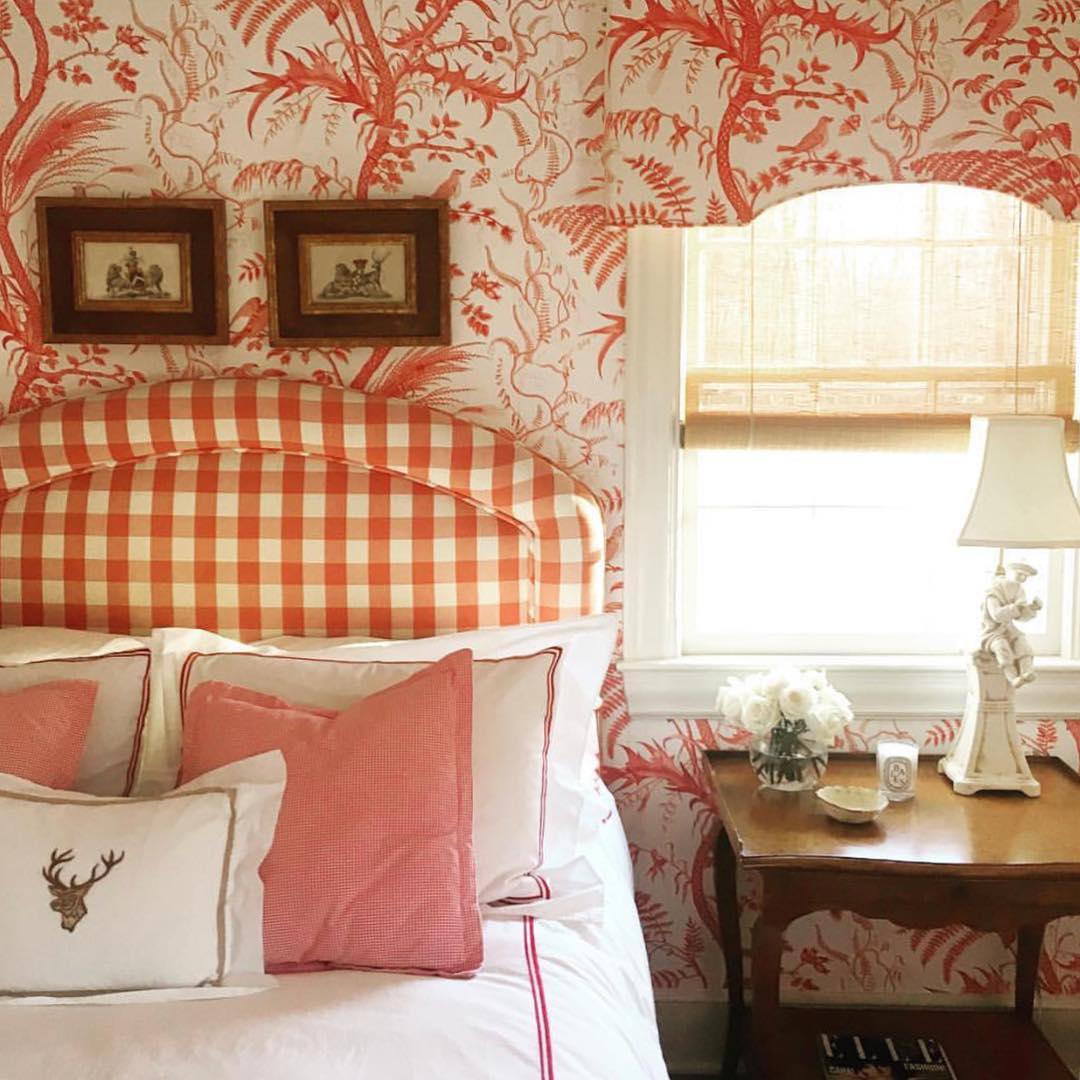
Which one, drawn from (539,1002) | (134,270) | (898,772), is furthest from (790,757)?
(134,270)

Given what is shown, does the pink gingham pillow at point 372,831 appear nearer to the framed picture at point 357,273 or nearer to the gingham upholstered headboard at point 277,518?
the gingham upholstered headboard at point 277,518

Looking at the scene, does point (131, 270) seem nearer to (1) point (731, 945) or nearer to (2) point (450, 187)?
(2) point (450, 187)

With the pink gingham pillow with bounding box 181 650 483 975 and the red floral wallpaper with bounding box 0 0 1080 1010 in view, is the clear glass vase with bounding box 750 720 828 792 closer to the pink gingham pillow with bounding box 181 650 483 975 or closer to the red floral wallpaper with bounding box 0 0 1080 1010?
the red floral wallpaper with bounding box 0 0 1080 1010

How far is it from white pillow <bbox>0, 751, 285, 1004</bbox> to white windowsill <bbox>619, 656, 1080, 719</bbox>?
993 mm

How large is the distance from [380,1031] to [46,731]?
707 mm

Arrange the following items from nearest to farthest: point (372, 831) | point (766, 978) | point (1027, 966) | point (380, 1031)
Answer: point (380, 1031) → point (372, 831) → point (766, 978) → point (1027, 966)

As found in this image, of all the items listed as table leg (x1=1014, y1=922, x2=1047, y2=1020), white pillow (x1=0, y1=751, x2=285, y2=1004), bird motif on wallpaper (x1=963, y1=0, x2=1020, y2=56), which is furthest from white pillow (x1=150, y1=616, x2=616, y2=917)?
bird motif on wallpaper (x1=963, y1=0, x2=1020, y2=56)

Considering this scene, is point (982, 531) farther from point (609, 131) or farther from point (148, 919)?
point (148, 919)

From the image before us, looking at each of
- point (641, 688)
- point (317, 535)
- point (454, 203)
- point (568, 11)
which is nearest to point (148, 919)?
point (317, 535)

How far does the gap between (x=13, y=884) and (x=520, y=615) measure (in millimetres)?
1065

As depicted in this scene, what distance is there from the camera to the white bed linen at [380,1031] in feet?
4.40

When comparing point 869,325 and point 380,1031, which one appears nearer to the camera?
point 380,1031

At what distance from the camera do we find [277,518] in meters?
2.32

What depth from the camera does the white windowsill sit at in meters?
2.43
